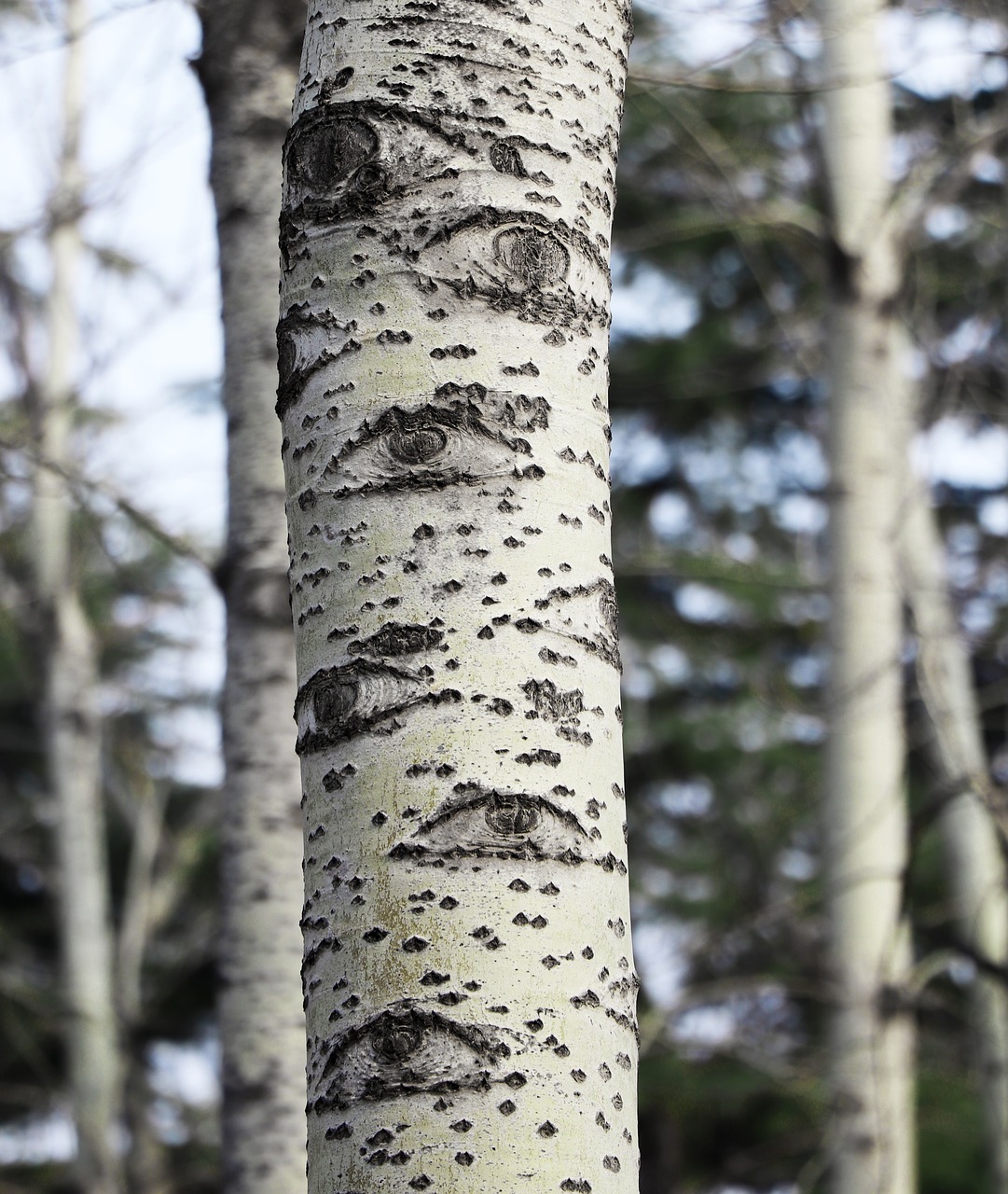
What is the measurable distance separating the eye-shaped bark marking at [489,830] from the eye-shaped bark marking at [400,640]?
12 centimetres

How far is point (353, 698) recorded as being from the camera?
106 cm

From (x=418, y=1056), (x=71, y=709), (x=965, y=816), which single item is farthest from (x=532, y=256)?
(x=71, y=709)

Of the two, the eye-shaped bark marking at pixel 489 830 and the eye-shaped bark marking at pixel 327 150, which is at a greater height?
the eye-shaped bark marking at pixel 327 150

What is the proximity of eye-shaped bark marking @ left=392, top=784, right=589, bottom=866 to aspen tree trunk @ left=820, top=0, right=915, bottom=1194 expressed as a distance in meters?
2.52

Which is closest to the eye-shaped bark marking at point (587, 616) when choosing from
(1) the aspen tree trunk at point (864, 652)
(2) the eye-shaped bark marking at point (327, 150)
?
(2) the eye-shaped bark marking at point (327, 150)

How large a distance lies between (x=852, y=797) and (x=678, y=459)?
672 centimetres

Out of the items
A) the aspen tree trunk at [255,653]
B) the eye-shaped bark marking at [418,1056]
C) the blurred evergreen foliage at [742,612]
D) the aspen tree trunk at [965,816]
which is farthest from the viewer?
the blurred evergreen foliage at [742,612]

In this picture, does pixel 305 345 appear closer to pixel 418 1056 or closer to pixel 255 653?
pixel 418 1056

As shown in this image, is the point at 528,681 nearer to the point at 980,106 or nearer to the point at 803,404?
the point at 980,106

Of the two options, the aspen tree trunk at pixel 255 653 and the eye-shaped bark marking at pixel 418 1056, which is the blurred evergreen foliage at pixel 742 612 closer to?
the aspen tree trunk at pixel 255 653

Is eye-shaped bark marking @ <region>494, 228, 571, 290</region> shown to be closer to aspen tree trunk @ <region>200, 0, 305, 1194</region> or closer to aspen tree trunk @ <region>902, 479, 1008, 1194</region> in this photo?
aspen tree trunk @ <region>200, 0, 305, 1194</region>

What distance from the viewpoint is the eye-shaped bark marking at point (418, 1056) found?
3.17 ft

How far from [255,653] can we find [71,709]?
17.0 ft

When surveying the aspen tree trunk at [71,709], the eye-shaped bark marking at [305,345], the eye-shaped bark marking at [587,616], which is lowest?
the eye-shaped bark marking at [587,616]
